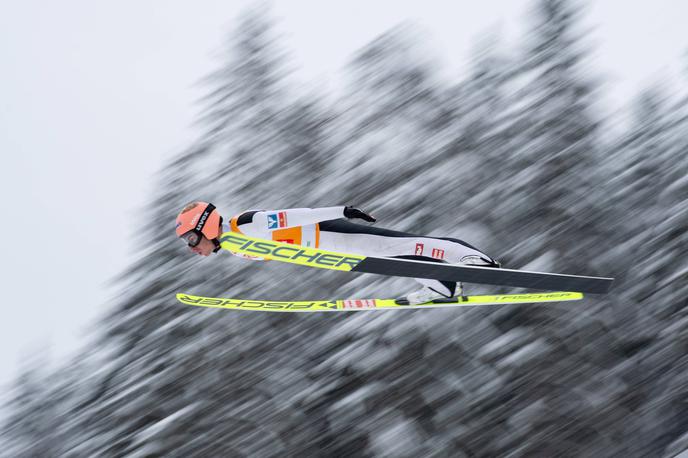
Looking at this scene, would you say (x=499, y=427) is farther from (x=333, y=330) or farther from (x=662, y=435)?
(x=333, y=330)

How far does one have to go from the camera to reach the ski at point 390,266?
267 inches

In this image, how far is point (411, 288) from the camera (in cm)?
1250

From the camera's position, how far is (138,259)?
549 inches

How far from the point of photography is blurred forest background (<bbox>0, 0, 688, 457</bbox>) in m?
10.5

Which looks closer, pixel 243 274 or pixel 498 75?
pixel 243 274

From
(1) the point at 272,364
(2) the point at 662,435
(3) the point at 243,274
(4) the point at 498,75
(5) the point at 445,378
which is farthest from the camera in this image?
(4) the point at 498,75

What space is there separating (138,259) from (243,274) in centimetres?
177

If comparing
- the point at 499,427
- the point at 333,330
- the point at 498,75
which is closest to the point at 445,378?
the point at 499,427

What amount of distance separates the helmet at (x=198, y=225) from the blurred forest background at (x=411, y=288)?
4353mm

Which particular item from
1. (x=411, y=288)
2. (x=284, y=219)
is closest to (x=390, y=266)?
(x=284, y=219)

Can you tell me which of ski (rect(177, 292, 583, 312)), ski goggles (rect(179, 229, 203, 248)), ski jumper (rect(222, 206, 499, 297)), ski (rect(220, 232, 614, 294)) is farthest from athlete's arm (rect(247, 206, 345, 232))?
ski (rect(177, 292, 583, 312))

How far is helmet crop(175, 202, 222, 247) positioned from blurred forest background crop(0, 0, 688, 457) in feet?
14.3

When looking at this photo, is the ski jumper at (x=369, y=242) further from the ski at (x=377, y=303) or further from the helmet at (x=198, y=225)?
the ski at (x=377, y=303)

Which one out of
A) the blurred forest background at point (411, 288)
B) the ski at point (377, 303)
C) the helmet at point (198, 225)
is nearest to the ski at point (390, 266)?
the helmet at point (198, 225)
